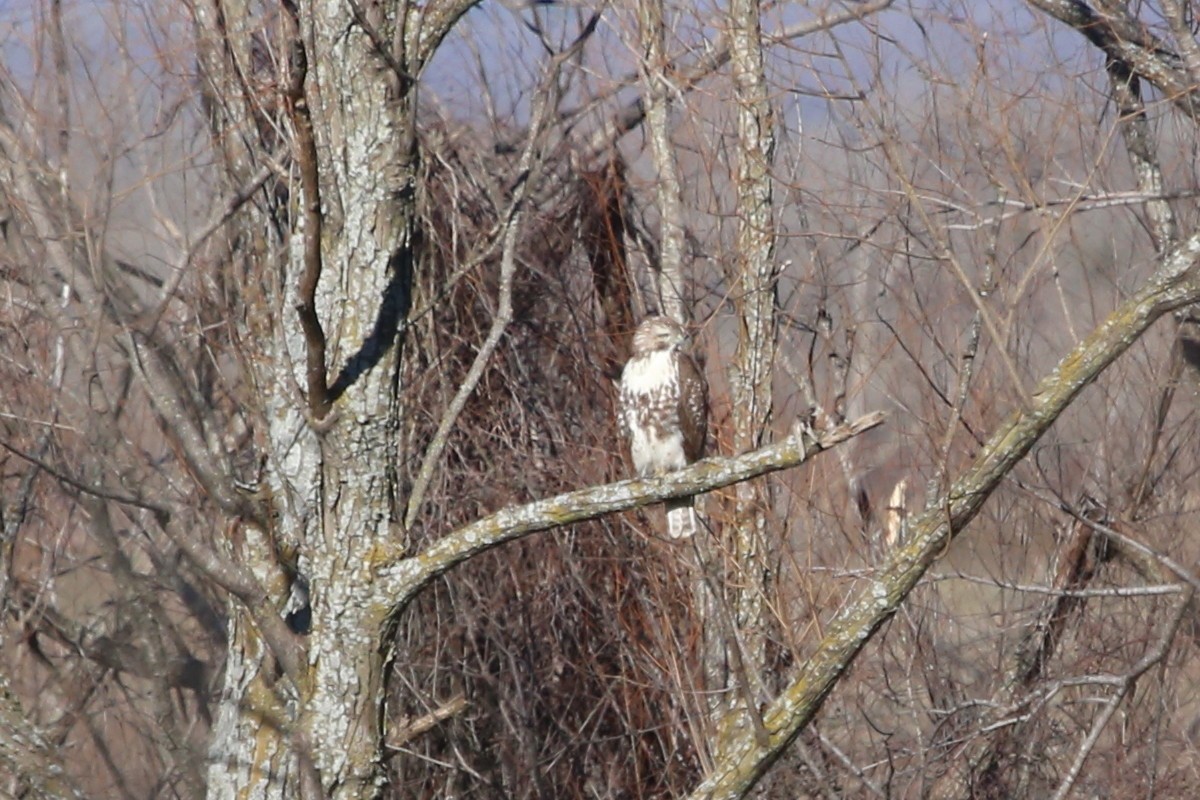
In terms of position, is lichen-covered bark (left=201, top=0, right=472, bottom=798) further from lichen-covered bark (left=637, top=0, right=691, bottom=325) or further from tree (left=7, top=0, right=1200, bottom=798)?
lichen-covered bark (left=637, top=0, right=691, bottom=325)

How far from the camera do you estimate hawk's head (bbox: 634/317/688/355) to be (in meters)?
5.19

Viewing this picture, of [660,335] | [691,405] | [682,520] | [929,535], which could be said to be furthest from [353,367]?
[682,520]

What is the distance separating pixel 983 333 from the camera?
558 centimetres

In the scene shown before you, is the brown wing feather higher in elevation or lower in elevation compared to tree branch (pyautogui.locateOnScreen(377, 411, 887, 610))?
higher

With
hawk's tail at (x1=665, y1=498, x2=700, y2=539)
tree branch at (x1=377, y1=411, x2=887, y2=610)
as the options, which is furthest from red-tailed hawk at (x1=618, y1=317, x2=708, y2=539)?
tree branch at (x1=377, y1=411, x2=887, y2=610)

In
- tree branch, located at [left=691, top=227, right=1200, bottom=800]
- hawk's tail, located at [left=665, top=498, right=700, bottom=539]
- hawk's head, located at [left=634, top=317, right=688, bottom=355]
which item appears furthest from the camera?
hawk's tail, located at [left=665, top=498, right=700, bottom=539]

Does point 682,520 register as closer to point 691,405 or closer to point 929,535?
point 691,405

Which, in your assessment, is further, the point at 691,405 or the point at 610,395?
the point at 610,395

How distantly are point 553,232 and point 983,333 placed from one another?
208 cm

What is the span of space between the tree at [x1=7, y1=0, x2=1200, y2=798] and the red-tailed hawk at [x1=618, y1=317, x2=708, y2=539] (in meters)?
0.36

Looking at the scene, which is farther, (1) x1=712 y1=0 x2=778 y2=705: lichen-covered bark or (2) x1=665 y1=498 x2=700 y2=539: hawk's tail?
(1) x1=712 y1=0 x2=778 y2=705: lichen-covered bark

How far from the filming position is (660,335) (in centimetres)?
521

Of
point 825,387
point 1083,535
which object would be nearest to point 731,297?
point 825,387

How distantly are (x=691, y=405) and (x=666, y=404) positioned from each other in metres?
0.10
